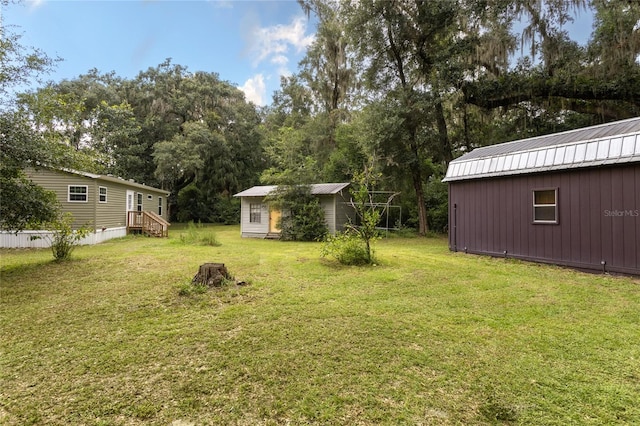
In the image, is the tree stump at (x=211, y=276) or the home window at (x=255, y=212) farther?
the home window at (x=255, y=212)

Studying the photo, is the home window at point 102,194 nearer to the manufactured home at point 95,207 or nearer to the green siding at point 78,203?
the manufactured home at point 95,207

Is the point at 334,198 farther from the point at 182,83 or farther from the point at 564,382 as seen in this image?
the point at 182,83

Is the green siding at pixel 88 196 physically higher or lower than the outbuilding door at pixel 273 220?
higher

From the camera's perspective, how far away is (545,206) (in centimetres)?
716

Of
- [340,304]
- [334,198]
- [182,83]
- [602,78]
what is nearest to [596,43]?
[602,78]

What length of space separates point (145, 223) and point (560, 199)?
1558cm

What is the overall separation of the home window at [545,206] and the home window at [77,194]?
14.7 meters

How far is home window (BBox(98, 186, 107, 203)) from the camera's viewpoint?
39.9 ft

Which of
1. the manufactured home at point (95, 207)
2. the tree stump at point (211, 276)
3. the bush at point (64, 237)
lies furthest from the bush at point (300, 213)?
the tree stump at point (211, 276)

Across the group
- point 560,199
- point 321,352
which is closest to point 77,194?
point 321,352

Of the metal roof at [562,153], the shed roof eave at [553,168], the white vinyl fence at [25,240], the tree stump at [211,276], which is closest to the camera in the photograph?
the tree stump at [211,276]

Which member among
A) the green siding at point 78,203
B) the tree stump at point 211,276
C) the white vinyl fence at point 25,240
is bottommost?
the tree stump at point 211,276

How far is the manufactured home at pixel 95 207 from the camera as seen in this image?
10508mm

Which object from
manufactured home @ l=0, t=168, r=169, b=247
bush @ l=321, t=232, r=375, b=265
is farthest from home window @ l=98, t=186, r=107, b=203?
bush @ l=321, t=232, r=375, b=265
